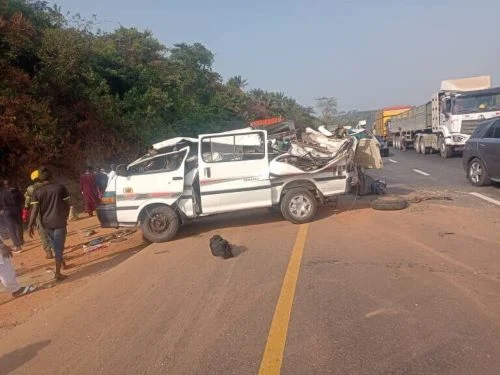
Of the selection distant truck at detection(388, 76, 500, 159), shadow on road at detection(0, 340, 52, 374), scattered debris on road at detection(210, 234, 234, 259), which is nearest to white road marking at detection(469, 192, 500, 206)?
scattered debris on road at detection(210, 234, 234, 259)

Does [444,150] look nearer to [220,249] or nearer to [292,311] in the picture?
[220,249]

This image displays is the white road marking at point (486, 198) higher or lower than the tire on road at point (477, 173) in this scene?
lower

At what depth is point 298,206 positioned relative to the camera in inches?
364

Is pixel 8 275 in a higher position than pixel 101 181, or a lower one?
lower

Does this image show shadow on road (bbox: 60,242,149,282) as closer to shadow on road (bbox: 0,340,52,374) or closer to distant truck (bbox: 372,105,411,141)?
shadow on road (bbox: 0,340,52,374)

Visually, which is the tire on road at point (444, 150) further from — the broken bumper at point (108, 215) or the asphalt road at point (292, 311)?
the broken bumper at point (108, 215)

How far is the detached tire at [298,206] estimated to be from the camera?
362 inches

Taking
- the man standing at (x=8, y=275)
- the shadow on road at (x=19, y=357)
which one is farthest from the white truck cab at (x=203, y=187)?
the shadow on road at (x=19, y=357)

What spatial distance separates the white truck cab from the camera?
9.04 meters

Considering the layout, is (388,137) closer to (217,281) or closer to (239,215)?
(239,215)

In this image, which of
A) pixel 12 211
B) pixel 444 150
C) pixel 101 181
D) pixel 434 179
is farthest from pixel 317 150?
pixel 444 150

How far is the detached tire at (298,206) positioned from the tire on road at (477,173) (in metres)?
5.39

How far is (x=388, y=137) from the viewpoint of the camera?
39750 mm

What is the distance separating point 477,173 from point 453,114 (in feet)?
31.6
